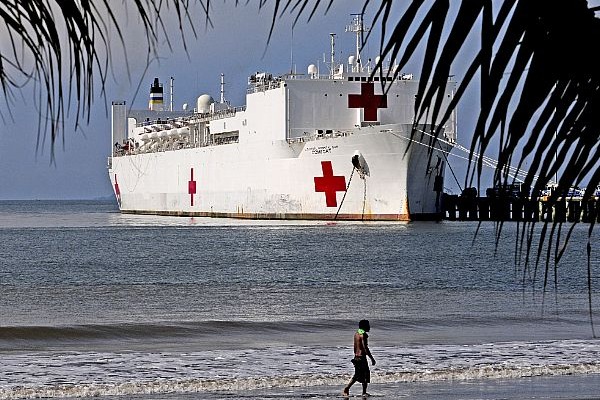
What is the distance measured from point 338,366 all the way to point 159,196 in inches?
2388

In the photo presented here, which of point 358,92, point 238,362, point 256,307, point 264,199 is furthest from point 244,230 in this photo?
point 238,362

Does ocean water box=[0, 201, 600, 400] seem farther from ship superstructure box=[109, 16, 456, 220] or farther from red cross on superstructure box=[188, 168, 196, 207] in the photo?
red cross on superstructure box=[188, 168, 196, 207]

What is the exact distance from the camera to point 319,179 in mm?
51594

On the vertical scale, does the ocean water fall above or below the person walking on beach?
below

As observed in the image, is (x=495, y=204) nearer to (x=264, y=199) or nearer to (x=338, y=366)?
(x=338, y=366)

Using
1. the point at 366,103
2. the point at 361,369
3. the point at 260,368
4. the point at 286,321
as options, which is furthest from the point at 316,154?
the point at 361,369

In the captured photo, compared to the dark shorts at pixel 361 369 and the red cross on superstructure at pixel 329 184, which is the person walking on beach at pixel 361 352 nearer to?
the dark shorts at pixel 361 369

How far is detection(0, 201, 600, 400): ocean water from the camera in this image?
11078 mm

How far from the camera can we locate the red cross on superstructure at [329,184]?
2005 inches

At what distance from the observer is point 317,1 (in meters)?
0.86

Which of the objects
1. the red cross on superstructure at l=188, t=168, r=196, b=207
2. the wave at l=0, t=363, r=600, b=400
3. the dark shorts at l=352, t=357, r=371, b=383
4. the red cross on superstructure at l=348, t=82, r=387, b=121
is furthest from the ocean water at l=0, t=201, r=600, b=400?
the red cross on superstructure at l=188, t=168, r=196, b=207

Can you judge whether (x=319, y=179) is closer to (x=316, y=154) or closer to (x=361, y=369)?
(x=316, y=154)

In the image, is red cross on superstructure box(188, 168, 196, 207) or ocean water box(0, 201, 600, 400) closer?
ocean water box(0, 201, 600, 400)

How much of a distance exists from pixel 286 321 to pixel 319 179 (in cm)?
3180
